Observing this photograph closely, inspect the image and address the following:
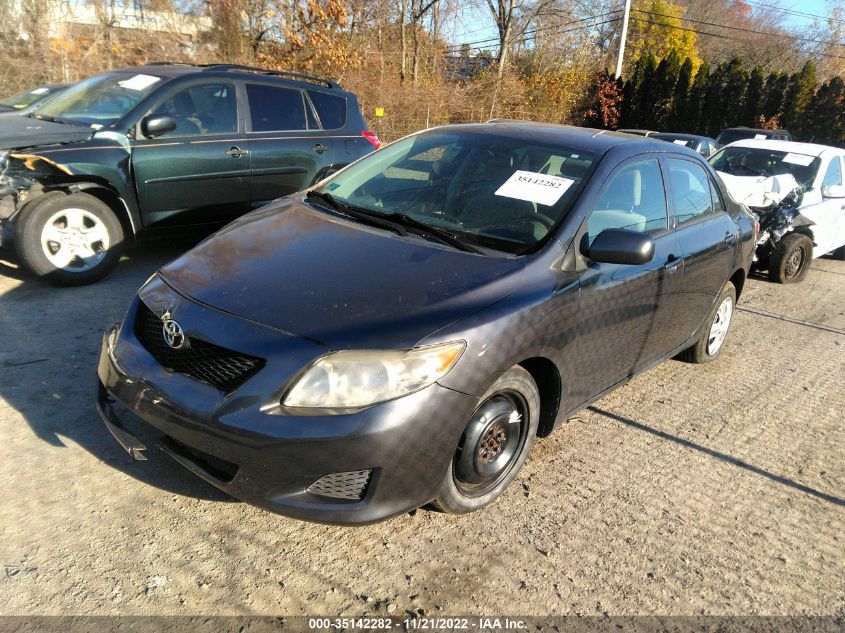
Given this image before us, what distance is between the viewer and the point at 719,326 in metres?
5.09

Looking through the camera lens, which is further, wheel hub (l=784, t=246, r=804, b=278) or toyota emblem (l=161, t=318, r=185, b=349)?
wheel hub (l=784, t=246, r=804, b=278)

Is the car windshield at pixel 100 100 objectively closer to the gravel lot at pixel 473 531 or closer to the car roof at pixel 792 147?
the gravel lot at pixel 473 531

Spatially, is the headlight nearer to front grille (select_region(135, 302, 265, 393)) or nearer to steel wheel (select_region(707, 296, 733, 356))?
front grille (select_region(135, 302, 265, 393))

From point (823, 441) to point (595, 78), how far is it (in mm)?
27443

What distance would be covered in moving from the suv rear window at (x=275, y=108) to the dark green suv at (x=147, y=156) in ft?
0.04

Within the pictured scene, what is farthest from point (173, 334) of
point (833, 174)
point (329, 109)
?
point (833, 174)

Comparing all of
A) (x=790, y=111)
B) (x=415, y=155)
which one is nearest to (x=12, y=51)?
(x=415, y=155)

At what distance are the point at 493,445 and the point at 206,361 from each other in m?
1.33

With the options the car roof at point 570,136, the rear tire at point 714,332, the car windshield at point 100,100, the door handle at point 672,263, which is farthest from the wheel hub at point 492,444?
the car windshield at point 100,100

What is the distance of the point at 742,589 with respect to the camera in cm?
276

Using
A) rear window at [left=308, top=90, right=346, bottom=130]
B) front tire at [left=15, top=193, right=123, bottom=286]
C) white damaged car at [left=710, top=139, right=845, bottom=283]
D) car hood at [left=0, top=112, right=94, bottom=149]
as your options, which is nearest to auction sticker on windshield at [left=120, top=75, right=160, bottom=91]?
car hood at [left=0, top=112, right=94, bottom=149]

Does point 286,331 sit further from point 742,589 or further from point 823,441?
point 823,441

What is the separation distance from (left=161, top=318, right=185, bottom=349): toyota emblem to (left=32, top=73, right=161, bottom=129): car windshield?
12.4 ft

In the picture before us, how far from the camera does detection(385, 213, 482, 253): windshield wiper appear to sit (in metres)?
3.15
